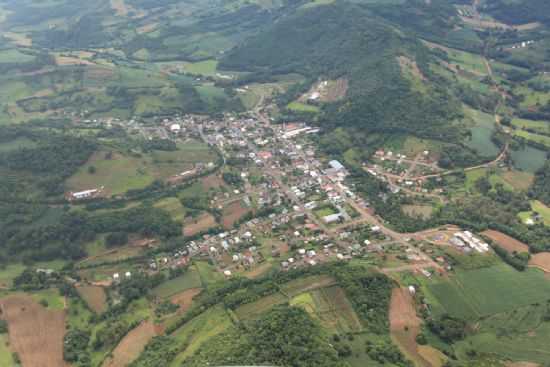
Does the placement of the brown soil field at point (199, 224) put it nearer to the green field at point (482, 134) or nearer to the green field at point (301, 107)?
the green field at point (301, 107)

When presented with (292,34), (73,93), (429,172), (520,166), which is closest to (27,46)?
(73,93)

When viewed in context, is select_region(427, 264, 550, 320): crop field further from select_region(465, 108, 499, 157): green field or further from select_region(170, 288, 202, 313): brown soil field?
select_region(465, 108, 499, 157): green field

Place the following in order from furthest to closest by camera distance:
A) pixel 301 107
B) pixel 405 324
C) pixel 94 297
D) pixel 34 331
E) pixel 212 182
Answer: pixel 301 107 < pixel 212 182 < pixel 94 297 < pixel 34 331 < pixel 405 324

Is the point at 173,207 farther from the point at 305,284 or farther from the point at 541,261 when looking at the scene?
the point at 541,261

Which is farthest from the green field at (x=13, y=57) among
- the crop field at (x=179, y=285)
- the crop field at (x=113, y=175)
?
the crop field at (x=179, y=285)

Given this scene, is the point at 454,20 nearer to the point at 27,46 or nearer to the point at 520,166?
the point at 520,166

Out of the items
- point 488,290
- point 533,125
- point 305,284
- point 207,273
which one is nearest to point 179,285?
point 207,273

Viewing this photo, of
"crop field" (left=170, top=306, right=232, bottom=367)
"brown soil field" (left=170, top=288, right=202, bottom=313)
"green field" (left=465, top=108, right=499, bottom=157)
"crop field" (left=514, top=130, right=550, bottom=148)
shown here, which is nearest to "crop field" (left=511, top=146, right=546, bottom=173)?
"crop field" (left=514, top=130, right=550, bottom=148)
